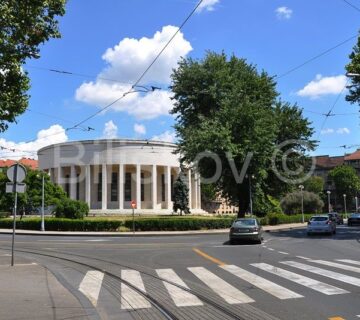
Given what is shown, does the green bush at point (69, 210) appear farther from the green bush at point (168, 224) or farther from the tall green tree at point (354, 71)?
the tall green tree at point (354, 71)

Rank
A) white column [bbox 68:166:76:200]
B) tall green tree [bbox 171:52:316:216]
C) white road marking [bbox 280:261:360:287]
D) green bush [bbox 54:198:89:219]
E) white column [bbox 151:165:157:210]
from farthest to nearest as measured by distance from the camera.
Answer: white column [bbox 68:166:76:200]
white column [bbox 151:165:157:210]
green bush [bbox 54:198:89:219]
tall green tree [bbox 171:52:316:216]
white road marking [bbox 280:261:360:287]

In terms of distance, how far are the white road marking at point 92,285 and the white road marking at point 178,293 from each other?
157cm

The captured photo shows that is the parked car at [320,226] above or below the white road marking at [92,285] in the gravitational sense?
above

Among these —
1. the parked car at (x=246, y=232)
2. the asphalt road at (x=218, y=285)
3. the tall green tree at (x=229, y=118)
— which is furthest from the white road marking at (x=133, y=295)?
the tall green tree at (x=229, y=118)

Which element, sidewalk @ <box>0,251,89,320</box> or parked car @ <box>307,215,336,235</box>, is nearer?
sidewalk @ <box>0,251,89,320</box>

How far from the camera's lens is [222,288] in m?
10.8

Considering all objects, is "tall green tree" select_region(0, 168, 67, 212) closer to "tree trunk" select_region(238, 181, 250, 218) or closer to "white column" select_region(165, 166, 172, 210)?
"tree trunk" select_region(238, 181, 250, 218)

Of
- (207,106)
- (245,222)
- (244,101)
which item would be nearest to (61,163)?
(207,106)

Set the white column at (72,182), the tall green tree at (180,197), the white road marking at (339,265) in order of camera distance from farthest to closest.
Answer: the white column at (72,182) < the tall green tree at (180,197) < the white road marking at (339,265)

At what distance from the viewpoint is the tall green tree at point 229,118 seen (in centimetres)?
4209

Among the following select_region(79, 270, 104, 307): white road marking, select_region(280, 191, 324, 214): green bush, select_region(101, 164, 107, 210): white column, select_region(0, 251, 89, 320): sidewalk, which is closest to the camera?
select_region(0, 251, 89, 320): sidewalk

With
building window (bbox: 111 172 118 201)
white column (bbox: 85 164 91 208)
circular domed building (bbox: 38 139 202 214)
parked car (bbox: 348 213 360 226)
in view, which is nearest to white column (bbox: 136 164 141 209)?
circular domed building (bbox: 38 139 202 214)

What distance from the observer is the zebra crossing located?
9.62 meters

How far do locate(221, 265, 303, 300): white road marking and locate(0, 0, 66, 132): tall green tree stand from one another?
7.75 m
